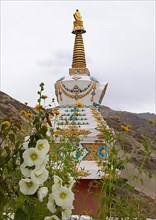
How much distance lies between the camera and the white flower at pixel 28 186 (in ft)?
7.30

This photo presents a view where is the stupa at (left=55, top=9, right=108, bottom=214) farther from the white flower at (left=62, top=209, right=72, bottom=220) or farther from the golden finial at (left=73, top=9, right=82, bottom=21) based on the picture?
the white flower at (left=62, top=209, right=72, bottom=220)

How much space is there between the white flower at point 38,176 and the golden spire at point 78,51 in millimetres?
7174

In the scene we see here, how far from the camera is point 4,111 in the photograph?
30.9 meters

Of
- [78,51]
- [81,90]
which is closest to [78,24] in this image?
[78,51]

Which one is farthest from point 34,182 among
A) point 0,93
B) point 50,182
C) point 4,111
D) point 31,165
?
point 0,93

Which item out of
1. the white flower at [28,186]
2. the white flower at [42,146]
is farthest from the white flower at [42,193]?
the white flower at [42,146]

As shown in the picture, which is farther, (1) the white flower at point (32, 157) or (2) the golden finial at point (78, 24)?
(2) the golden finial at point (78, 24)

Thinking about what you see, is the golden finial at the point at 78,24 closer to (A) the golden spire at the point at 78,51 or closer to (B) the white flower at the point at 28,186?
(A) the golden spire at the point at 78,51

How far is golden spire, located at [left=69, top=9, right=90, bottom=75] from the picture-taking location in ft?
30.9

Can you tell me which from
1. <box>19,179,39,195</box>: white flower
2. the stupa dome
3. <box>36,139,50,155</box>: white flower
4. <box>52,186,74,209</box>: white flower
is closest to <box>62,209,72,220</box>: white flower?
<box>52,186,74,209</box>: white flower

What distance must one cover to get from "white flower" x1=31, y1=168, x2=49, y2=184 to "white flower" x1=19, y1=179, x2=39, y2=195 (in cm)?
2

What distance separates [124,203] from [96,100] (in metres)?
5.52

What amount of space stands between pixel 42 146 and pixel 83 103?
270 inches

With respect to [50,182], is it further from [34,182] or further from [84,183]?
[84,183]
